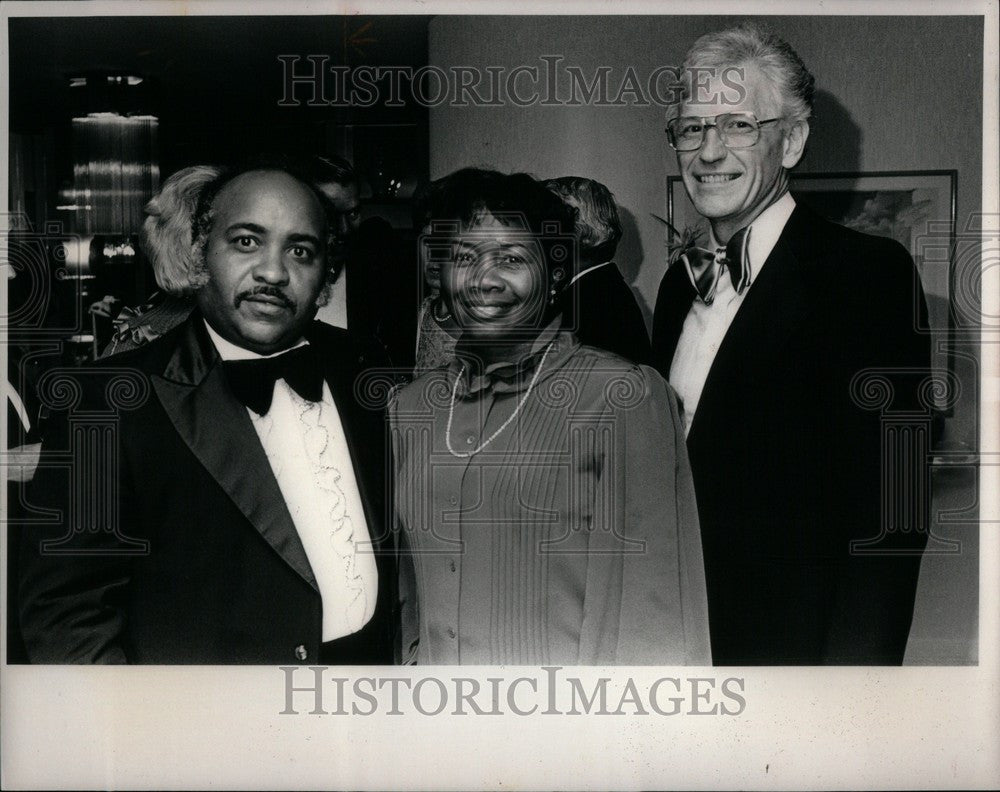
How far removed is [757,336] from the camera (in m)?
3.15

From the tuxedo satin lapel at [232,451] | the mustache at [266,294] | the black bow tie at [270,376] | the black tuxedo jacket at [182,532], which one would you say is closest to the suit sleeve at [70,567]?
the black tuxedo jacket at [182,532]

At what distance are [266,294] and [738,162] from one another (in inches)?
52.2

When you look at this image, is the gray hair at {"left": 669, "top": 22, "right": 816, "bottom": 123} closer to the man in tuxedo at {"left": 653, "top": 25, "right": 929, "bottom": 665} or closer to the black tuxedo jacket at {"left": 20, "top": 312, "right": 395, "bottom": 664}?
the man in tuxedo at {"left": 653, "top": 25, "right": 929, "bottom": 665}

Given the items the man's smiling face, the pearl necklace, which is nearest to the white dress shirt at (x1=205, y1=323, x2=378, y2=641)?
the pearl necklace

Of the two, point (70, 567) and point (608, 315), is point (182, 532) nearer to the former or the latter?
point (70, 567)

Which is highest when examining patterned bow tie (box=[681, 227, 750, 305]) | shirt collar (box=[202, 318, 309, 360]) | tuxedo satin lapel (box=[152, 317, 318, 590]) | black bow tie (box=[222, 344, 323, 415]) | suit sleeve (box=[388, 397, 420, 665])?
patterned bow tie (box=[681, 227, 750, 305])

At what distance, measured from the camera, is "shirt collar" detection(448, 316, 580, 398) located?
10.4 feet

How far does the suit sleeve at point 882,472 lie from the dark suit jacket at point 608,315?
0.57m

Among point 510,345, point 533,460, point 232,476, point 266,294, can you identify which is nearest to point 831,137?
point 510,345

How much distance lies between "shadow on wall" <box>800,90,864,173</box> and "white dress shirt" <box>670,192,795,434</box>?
135mm

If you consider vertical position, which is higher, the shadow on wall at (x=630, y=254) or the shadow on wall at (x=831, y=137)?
the shadow on wall at (x=831, y=137)

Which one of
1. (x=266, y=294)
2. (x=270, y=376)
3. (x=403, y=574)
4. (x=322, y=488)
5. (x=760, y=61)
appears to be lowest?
(x=403, y=574)

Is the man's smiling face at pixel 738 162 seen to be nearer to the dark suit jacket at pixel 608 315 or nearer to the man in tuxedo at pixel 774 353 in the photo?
the man in tuxedo at pixel 774 353

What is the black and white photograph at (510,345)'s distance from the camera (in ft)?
10.3
